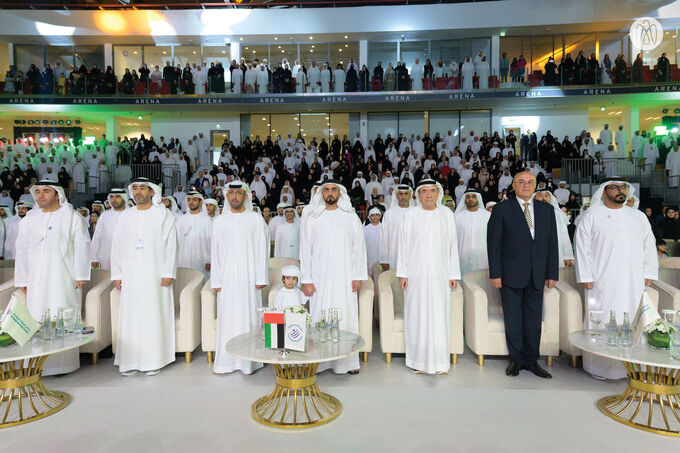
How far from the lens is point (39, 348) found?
3863 millimetres

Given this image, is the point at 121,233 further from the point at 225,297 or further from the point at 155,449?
the point at 155,449

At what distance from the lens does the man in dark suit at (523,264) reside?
4992mm

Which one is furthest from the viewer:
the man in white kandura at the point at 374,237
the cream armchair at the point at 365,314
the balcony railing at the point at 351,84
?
the balcony railing at the point at 351,84

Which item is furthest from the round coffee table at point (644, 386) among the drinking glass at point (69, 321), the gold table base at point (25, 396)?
the gold table base at point (25, 396)

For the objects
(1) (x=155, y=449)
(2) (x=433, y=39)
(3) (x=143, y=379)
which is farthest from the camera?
(2) (x=433, y=39)

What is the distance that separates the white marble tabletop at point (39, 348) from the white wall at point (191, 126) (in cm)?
1999

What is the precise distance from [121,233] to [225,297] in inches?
50.5

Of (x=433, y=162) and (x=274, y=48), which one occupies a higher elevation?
(x=274, y=48)

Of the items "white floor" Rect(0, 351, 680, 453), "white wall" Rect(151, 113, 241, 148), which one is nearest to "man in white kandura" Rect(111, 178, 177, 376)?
"white floor" Rect(0, 351, 680, 453)

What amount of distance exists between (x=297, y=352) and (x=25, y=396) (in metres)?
2.55

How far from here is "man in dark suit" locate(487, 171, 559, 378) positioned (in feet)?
16.4

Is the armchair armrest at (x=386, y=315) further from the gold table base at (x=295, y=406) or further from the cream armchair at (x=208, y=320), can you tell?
the cream armchair at (x=208, y=320)

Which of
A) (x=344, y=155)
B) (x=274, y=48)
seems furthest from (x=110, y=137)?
(x=344, y=155)

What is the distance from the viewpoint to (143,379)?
197 inches
